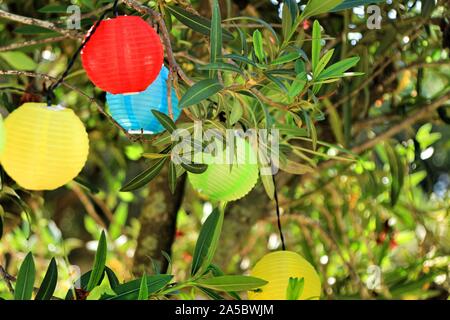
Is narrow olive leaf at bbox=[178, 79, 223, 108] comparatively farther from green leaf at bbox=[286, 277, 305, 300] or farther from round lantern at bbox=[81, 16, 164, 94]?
green leaf at bbox=[286, 277, 305, 300]

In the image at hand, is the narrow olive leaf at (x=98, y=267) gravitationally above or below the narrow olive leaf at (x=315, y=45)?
below

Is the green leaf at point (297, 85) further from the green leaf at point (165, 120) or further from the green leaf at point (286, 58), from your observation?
the green leaf at point (165, 120)

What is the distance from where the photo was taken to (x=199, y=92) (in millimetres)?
900

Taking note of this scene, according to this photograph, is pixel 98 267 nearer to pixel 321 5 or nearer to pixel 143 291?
pixel 143 291

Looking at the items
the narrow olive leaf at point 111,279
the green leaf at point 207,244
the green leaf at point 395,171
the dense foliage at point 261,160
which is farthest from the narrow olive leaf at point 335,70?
the green leaf at point 395,171

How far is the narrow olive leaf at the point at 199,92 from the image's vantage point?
2.91 ft

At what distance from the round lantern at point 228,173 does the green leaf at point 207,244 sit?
4 cm

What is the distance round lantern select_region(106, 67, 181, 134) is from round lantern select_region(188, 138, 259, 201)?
75mm

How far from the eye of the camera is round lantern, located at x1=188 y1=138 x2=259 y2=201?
3.45ft

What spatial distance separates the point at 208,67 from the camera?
2.88ft

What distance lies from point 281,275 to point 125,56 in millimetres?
341

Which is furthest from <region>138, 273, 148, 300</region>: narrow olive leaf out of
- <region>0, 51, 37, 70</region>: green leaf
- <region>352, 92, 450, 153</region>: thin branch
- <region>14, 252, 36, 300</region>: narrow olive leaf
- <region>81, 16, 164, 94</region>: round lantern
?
<region>352, 92, 450, 153</region>: thin branch
